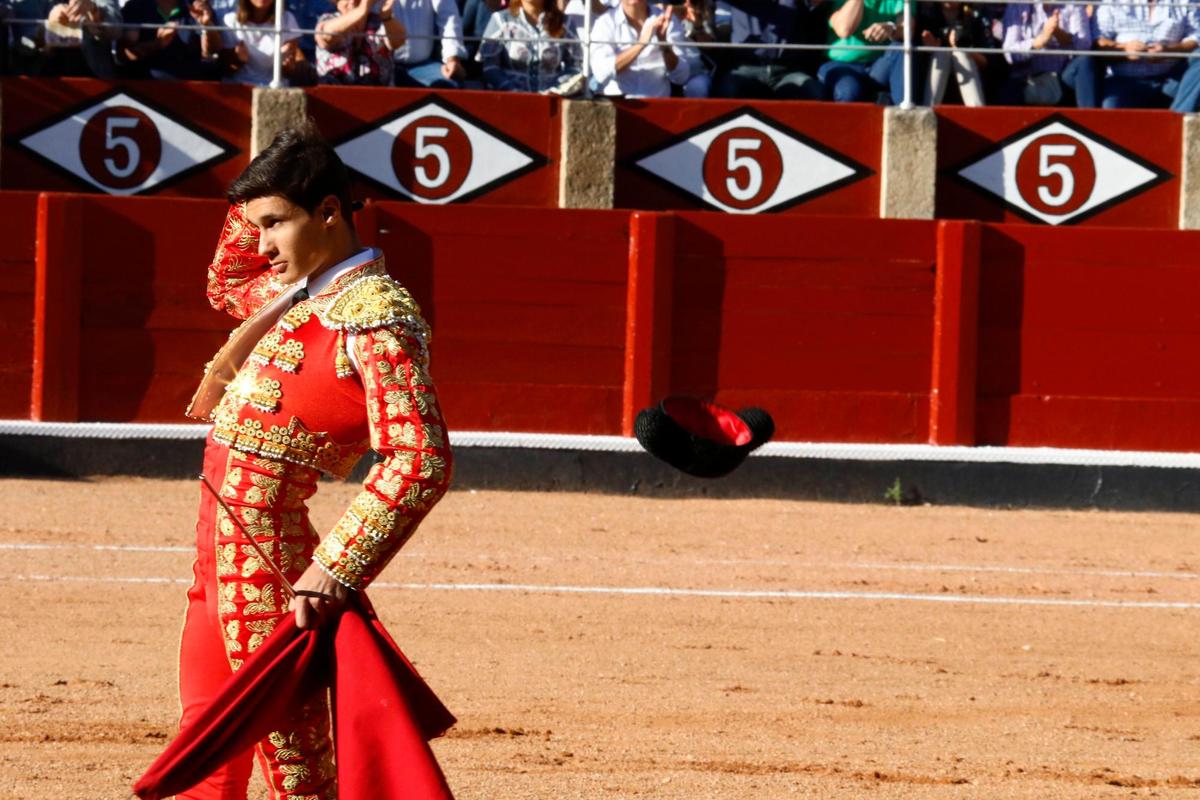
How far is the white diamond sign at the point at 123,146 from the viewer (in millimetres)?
9078

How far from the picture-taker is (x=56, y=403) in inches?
350

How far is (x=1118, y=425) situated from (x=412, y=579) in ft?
14.2

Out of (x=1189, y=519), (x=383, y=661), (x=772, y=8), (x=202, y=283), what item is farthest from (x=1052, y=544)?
(x=383, y=661)

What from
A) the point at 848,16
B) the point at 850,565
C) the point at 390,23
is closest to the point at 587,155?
the point at 390,23

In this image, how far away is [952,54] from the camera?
9.79 meters

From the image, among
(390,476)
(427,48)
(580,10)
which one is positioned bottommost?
(390,476)

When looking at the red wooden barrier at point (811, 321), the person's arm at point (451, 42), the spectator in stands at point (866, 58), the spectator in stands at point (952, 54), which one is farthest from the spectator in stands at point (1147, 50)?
the person's arm at point (451, 42)

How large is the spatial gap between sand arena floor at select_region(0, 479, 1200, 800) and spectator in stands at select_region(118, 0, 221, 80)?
2.11 m

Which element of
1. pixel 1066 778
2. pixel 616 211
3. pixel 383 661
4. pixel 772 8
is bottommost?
pixel 1066 778

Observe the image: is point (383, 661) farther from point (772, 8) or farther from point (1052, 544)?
point (772, 8)

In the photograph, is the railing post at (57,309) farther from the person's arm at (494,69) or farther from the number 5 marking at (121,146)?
the person's arm at (494,69)

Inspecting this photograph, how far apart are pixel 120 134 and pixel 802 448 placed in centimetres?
368

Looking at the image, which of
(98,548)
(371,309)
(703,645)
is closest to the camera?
(371,309)

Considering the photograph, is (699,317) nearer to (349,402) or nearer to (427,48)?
(427,48)
